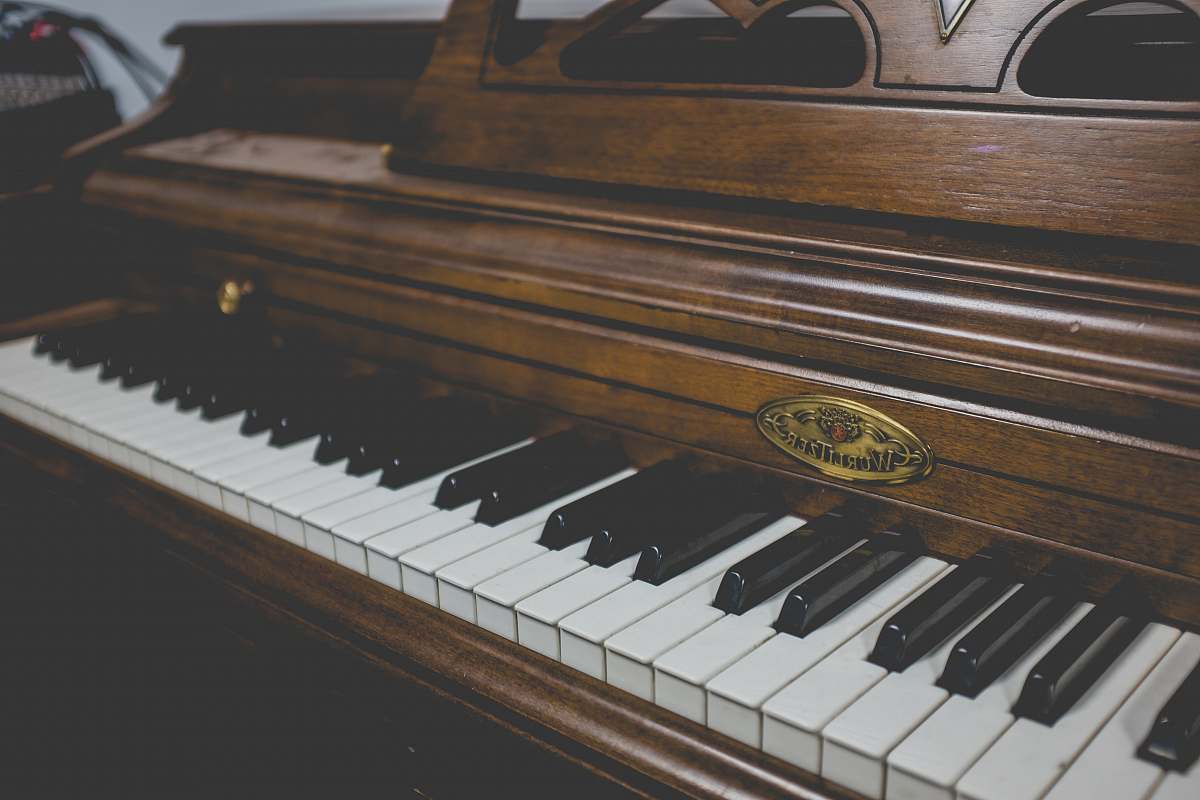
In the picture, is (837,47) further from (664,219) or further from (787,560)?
(787,560)

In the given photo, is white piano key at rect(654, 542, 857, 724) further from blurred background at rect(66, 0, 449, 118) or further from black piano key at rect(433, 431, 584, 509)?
blurred background at rect(66, 0, 449, 118)

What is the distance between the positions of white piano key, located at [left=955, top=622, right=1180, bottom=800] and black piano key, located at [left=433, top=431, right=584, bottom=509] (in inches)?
24.7

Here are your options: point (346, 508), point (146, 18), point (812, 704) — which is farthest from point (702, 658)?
point (146, 18)

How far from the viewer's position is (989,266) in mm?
953

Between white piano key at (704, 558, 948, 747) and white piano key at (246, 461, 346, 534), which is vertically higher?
white piano key at (704, 558, 948, 747)

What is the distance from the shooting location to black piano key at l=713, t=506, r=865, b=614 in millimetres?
947

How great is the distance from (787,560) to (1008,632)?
0.21 metres

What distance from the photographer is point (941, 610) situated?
90 cm

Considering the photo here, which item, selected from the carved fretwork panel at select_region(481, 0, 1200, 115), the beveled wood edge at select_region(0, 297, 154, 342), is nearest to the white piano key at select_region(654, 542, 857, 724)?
the carved fretwork panel at select_region(481, 0, 1200, 115)

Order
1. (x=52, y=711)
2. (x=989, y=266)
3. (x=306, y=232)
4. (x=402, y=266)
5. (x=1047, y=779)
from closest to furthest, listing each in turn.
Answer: (x=1047, y=779) → (x=989, y=266) → (x=402, y=266) → (x=306, y=232) → (x=52, y=711)

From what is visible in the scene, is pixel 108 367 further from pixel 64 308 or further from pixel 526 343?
pixel 526 343

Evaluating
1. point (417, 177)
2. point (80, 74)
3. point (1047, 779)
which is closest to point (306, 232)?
point (417, 177)

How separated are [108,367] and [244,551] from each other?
589 mm

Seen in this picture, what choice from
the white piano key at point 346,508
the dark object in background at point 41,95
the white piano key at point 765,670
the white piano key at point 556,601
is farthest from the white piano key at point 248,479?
the dark object in background at point 41,95
